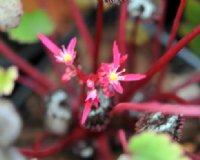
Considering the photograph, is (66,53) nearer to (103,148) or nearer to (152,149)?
(152,149)

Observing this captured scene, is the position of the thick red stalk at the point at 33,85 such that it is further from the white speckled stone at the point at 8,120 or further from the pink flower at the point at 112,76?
the pink flower at the point at 112,76

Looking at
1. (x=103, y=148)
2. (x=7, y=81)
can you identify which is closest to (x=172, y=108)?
(x=7, y=81)

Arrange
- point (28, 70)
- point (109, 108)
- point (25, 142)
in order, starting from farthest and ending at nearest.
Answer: point (25, 142), point (28, 70), point (109, 108)

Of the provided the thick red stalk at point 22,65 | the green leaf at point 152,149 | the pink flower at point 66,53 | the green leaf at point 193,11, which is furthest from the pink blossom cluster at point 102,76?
the green leaf at point 193,11

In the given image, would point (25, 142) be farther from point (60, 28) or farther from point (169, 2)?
point (169, 2)

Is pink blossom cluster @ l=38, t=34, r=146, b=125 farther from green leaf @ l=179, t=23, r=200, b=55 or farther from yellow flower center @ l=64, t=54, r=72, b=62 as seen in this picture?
green leaf @ l=179, t=23, r=200, b=55

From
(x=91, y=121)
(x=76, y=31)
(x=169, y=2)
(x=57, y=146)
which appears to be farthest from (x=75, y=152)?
(x=169, y=2)
